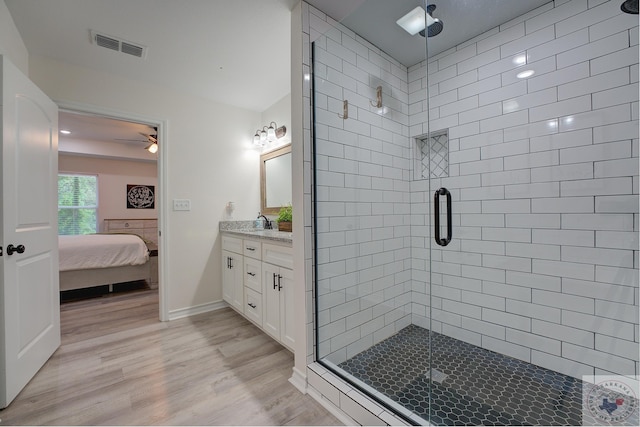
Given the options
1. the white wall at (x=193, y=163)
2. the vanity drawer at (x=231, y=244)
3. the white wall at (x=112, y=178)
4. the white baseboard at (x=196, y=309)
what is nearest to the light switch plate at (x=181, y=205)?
the white wall at (x=193, y=163)

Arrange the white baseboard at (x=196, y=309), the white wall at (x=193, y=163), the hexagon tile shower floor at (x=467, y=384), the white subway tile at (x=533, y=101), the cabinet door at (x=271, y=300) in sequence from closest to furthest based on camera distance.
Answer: the hexagon tile shower floor at (x=467, y=384)
the white subway tile at (x=533, y=101)
the cabinet door at (x=271, y=300)
the white wall at (x=193, y=163)
the white baseboard at (x=196, y=309)

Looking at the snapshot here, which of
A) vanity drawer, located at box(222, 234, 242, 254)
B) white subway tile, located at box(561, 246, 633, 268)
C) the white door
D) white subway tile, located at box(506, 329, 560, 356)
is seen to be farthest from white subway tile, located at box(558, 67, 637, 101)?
the white door

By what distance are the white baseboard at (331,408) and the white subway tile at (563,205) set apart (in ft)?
5.61

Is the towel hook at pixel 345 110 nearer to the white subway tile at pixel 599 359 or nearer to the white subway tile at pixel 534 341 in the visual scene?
the white subway tile at pixel 534 341

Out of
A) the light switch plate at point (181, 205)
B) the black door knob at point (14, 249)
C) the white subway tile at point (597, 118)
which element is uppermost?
the white subway tile at point (597, 118)

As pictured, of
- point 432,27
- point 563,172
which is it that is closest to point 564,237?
point 563,172

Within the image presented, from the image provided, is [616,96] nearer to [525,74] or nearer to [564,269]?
[525,74]

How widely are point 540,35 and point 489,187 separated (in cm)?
100

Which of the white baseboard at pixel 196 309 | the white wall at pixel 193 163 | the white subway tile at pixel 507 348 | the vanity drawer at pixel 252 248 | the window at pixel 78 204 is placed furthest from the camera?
the window at pixel 78 204

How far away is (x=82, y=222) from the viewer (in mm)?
5445

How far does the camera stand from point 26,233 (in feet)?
5.76

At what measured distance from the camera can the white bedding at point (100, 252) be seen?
11.2ft

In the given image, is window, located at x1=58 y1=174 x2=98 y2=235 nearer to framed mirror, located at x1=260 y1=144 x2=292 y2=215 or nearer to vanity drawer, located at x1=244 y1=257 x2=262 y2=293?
framed mirror, located at x1=260 y1=144 x2=292 y2=215

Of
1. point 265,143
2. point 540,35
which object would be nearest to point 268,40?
point 265,143
